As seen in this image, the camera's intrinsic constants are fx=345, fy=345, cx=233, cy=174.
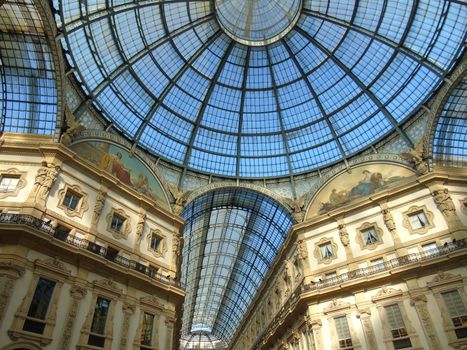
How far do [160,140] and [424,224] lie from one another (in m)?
26.8

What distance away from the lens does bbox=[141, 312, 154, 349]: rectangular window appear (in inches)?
984

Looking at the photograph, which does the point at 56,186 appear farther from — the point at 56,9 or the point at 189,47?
the point at 189,47

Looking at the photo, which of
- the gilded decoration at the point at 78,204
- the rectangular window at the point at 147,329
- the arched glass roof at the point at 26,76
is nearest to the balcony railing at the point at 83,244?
the gilded decoration at the point at 78,204

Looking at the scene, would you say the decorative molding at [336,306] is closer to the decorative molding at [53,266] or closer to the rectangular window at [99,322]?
the rectangular window at [99,322]

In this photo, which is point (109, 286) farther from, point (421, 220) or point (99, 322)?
point (421, 220)

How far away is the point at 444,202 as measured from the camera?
2752 cm

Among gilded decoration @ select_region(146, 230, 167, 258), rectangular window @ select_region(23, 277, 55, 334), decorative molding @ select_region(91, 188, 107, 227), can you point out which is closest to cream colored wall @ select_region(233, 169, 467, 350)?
gilded decoration @ select_region(146, 230, 167, 258)

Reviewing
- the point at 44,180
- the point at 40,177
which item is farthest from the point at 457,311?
the point at 40,177

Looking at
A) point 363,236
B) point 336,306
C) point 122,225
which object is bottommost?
point 336,306

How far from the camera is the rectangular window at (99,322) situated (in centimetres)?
2205

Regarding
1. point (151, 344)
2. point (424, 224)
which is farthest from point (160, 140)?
point (424, 224)

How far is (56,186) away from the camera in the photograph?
24797mm

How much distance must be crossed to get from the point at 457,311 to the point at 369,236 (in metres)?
8.37

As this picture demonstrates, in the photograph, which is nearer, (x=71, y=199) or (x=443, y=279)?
(x=443, y=279)
